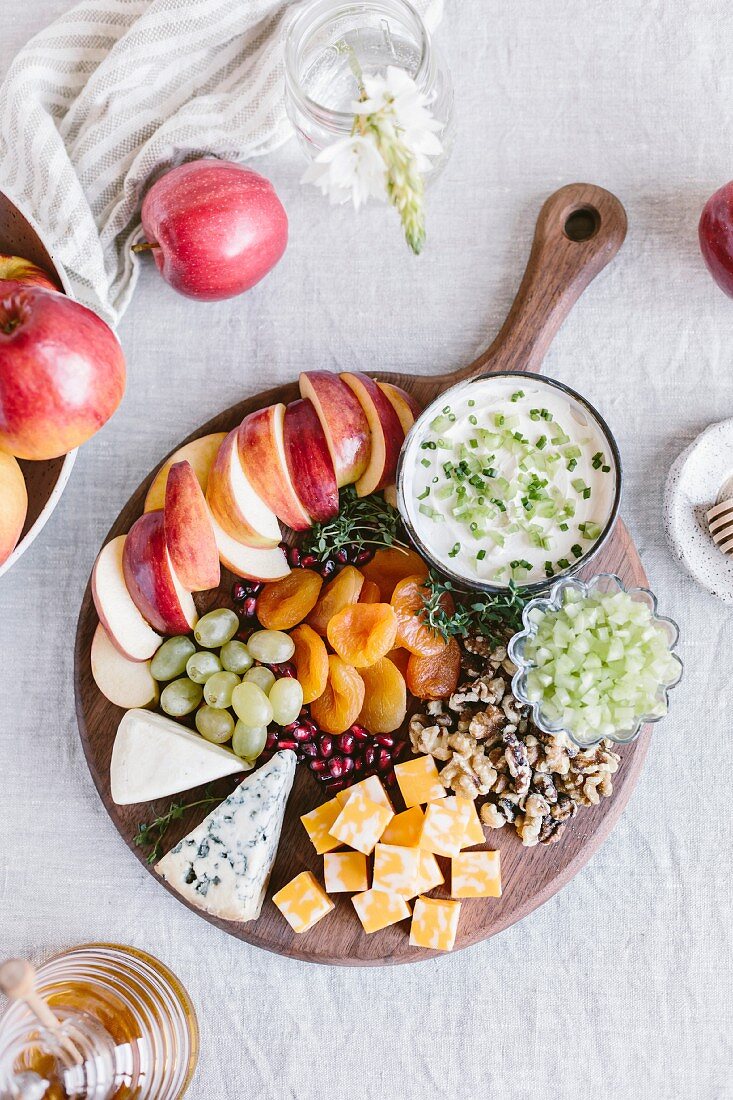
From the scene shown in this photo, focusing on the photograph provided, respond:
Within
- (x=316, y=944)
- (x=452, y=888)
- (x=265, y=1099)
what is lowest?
(x=265, y=1099)

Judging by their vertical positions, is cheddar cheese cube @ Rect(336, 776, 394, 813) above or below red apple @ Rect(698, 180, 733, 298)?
below

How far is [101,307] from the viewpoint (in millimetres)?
1648

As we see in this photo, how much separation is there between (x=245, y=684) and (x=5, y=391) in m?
0.58

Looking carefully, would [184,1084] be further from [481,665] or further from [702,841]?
[702,841]

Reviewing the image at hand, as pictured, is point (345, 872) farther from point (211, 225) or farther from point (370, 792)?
point (211, 225)

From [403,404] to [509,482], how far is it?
25cm

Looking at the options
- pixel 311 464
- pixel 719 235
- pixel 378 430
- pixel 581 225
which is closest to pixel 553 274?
pixel 581 225

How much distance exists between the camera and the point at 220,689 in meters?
1.49

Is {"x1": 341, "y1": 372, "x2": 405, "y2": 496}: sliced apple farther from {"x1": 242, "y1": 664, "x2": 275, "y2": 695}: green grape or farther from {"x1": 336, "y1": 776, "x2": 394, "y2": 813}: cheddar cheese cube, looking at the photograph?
{"x1": 336, "y1": 776, "x2": 394, "y2": 813}: cheddar cheese cube

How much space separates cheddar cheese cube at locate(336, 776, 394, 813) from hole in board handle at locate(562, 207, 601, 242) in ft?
3.29

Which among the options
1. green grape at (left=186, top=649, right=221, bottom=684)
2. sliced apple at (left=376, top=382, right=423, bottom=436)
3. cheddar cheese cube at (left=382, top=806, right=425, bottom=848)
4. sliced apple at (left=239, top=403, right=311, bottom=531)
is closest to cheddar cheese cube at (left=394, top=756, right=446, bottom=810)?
cheddar cheese cube at (left=382, top=806, right=425, bottom=848)

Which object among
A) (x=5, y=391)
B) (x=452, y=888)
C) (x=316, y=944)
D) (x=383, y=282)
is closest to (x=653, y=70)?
(x=383, y=282)

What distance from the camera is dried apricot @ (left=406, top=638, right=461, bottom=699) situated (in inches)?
58.9

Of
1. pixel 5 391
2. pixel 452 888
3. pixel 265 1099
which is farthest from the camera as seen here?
pixel 265 1099
